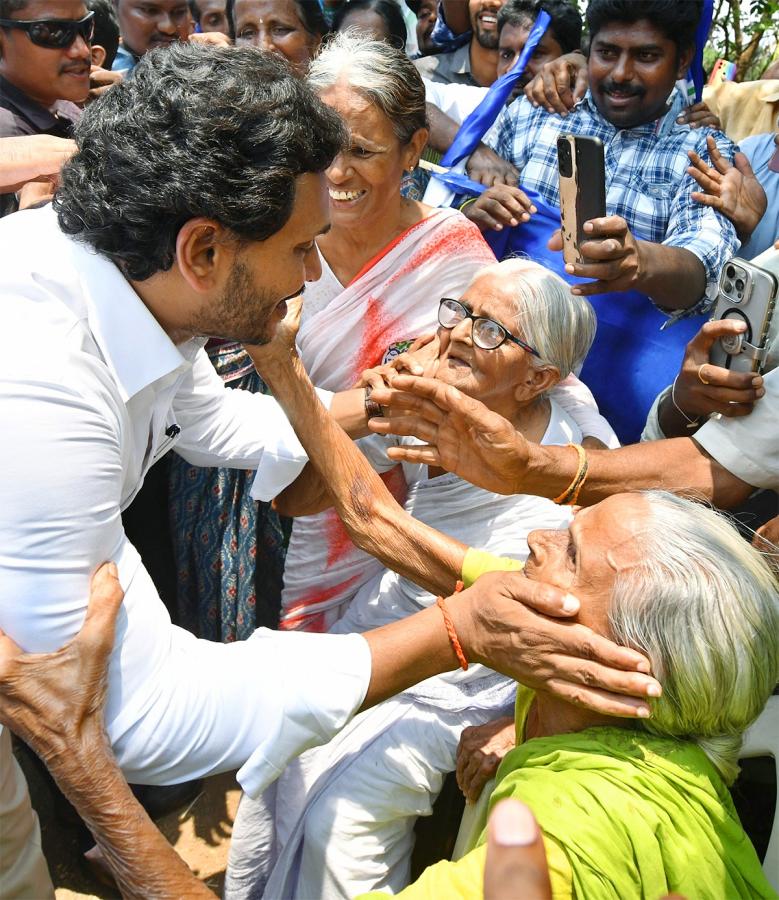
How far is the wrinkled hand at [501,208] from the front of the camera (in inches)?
127

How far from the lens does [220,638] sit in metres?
3.12

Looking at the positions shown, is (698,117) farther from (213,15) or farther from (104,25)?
(104,25)

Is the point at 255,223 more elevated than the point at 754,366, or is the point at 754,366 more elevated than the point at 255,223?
the point at 255,223

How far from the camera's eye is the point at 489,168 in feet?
11.8

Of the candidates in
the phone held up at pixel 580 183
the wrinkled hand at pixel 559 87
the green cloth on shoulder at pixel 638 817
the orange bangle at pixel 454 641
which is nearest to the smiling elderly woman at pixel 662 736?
the green cloth on shoulder at pixel 638 817

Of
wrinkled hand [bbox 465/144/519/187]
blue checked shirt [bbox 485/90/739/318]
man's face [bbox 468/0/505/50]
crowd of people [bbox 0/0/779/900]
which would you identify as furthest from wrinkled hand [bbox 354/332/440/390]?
man's face [bbox 468/0/505/50]

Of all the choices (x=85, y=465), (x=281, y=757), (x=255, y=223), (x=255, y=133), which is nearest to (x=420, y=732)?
(x=281, y=757)

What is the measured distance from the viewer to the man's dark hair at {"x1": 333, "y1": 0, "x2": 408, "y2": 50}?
4.07 metres

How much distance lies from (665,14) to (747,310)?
1.62 meters

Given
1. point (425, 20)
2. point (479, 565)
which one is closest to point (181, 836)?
point (479, 565)

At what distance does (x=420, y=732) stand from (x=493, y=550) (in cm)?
52

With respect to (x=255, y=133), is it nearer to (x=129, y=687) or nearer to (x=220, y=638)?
(x=129, y=687)

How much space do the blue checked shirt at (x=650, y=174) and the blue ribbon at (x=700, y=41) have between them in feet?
0.29

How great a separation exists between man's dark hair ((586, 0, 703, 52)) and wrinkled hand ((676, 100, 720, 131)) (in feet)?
0.81
